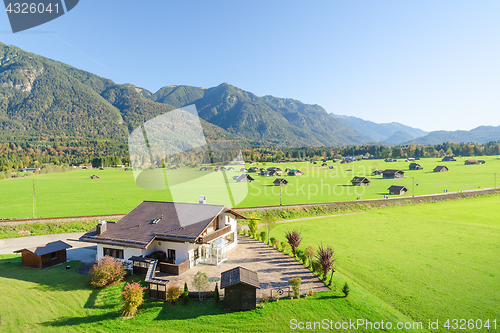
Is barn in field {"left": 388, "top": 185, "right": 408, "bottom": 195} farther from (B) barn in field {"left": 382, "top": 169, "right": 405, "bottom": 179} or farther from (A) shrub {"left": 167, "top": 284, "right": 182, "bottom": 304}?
(A) shrub {"left": 167, "top": 284, "right": 182, "bottom": 304}

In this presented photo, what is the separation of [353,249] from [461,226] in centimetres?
2201

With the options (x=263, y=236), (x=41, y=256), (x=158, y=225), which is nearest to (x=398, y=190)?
(x=263, y=236)

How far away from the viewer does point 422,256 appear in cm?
2592

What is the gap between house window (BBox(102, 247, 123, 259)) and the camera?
2217 cm

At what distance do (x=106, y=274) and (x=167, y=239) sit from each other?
4.74m

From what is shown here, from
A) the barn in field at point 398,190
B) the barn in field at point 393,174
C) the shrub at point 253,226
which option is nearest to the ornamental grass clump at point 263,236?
the shrub at point 253,226

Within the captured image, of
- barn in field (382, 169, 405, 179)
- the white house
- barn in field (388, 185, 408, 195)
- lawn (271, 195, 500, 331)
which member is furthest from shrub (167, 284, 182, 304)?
barn in field (382, 169, 405, 179)

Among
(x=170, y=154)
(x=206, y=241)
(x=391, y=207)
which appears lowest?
(x=391, y=207)

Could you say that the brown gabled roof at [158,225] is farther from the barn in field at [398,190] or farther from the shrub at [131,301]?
the barn in field at [398,190]

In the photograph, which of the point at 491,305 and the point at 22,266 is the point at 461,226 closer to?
the point at 491,305

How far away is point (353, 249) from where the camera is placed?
2809cm

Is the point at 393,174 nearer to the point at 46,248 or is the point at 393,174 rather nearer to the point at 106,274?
the point at 106,274

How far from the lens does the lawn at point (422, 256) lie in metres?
17.1

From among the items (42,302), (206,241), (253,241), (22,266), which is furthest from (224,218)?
(22,266)
